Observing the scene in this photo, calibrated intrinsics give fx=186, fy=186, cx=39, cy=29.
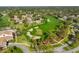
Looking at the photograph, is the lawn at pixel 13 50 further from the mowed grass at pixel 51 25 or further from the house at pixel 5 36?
the mowed grass at pixel 51 25

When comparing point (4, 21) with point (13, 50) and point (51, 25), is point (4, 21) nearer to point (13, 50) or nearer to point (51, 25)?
point (13, 50)

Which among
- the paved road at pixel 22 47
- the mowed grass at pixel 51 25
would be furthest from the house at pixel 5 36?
the mowed grass at pixel 51 25

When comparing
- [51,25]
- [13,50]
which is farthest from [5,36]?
[51,25]

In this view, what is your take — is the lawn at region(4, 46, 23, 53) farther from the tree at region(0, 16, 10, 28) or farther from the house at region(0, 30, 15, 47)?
the tree at region(0, 16, 10, 28)

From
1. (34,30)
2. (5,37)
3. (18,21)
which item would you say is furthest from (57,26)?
(5,37)

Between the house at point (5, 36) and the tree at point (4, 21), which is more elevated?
the tree at point (4, 21)

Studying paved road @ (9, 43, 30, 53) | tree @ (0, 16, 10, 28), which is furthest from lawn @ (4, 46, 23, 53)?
tree @ (0, 16, 10, 28)
